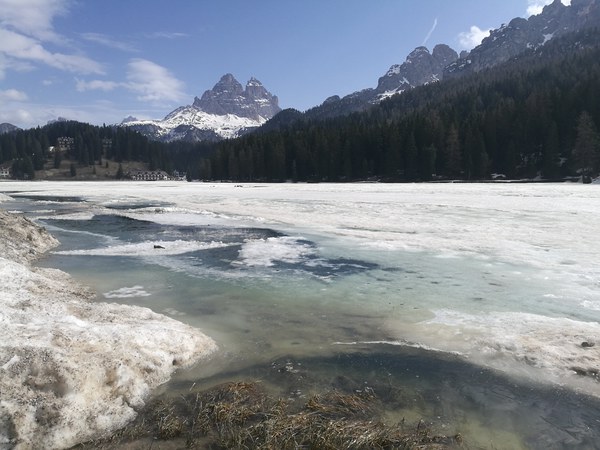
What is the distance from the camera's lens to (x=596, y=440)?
4.79m

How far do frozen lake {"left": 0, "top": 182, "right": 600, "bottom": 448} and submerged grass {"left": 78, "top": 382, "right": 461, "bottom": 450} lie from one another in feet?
1.63

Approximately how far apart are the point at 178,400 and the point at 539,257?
41.5 feet

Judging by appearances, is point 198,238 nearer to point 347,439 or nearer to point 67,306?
point 67,306

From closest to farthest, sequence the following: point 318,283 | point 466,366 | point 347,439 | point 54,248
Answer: point 347,439
point 466,366
point 318,283
point 54,248

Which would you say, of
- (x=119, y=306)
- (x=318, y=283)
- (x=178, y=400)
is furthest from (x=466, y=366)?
(x=119, y=306)

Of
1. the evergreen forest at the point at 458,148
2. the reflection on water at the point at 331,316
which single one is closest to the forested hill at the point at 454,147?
the evergreen forest at the point at 458,148

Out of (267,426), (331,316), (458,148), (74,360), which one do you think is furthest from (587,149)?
(74,360)

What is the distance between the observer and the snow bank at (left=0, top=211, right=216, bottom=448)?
4871mm

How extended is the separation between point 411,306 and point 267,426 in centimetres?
560

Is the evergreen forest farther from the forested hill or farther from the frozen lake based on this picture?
the frozen lake

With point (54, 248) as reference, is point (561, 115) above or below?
above

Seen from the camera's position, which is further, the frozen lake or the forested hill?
the forested hill

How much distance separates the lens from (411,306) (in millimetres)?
9602

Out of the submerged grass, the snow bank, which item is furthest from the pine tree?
the snow bank
